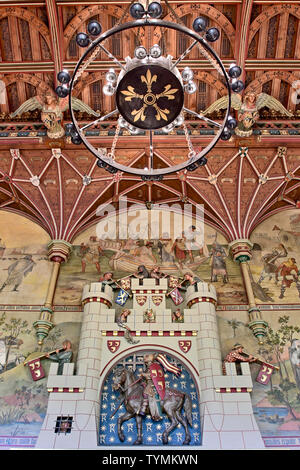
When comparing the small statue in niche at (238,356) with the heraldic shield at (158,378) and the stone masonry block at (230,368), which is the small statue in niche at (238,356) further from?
the heraldic shield at (158,378)

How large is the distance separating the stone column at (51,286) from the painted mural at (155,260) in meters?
0.24

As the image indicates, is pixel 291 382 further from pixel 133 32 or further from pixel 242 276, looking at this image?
pixel 133 32

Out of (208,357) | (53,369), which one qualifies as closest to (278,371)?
(208,357)

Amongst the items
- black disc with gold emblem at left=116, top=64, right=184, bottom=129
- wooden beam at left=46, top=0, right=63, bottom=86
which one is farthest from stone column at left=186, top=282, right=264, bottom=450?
wooden beam at left=46, top=0, right=63, bottom=86

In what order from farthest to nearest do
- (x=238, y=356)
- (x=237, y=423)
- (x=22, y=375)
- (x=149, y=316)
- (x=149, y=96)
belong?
(x=149, y=316)
(x=22, y=375)
(x=238, y=356)
(x=237, y=423)
(x=149, y=96)

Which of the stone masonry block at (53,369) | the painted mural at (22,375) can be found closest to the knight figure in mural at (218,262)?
the painted mural at (22,375)

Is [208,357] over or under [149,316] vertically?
under

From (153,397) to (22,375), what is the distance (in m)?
3.30

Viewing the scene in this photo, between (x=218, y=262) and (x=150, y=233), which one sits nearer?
(x=218, y=262)

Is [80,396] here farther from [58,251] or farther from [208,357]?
[58,251]

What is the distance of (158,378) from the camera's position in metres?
11.4

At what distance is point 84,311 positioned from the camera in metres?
12.5

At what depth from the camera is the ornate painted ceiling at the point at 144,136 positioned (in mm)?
13906

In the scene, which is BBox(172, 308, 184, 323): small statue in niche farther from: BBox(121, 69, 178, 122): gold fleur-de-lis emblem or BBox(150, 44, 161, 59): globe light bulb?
BBox(150, 44, 161, 59): globe light bulb
